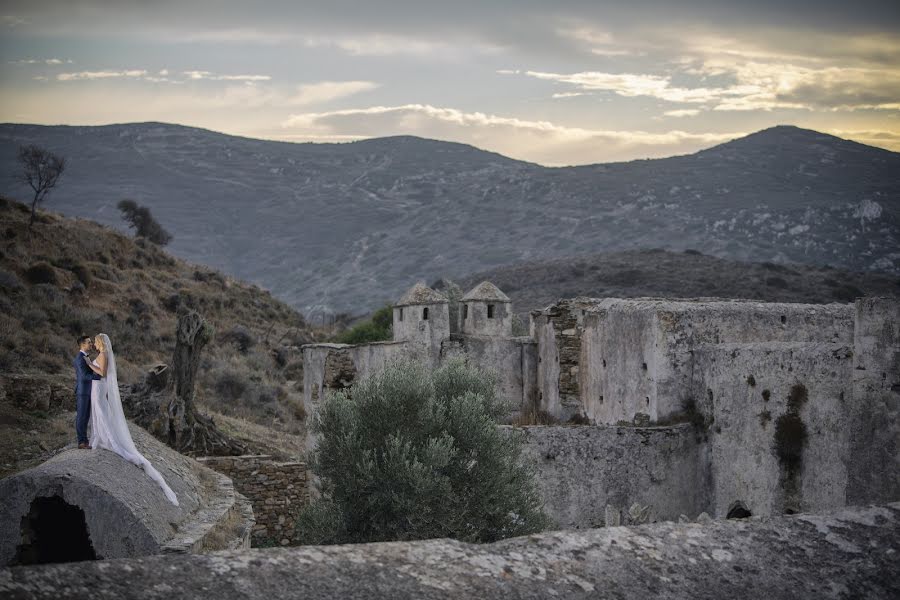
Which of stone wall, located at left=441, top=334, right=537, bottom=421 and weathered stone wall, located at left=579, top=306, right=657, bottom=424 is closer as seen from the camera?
weathered stone wall, located at left=579, top=306, right=657, bottom=424

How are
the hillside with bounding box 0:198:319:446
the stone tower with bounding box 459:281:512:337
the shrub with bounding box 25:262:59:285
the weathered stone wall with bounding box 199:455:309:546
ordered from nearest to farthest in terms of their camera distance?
the weathered stone wall with bounding box 199:455:309:546, the stone tower with bounding box 459:281:512:337, the hillside with bounding box 0:198:319:446, the shrub with bounding box 25:262:59:285

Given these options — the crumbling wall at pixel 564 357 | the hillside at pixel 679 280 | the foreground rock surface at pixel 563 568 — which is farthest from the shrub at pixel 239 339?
the foreground rock surface at pixel 563 568

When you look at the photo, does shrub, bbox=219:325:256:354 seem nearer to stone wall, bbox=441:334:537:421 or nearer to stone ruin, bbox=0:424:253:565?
stone wall, bbox=441:334:537:421

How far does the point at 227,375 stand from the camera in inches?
1332

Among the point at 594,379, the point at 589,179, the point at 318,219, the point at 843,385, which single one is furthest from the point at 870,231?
the point at 843,385

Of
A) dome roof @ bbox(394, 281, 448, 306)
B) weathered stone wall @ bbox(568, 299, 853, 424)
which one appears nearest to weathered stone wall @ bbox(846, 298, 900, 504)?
weathered stone wall @ bbox(568, 299, 853, 424)

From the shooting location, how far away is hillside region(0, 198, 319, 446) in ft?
102

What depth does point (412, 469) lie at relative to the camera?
42.4 feet

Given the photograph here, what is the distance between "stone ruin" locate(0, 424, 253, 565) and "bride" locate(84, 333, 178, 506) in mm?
224

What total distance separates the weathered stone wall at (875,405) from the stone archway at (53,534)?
9.75 metres

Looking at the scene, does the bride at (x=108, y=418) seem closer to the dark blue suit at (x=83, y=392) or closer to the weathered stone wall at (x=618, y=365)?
the dark blue suit at (x=83, y=392)

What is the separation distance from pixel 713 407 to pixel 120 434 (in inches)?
389

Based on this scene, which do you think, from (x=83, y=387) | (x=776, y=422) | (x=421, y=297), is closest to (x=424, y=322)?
(x=421, y=297)

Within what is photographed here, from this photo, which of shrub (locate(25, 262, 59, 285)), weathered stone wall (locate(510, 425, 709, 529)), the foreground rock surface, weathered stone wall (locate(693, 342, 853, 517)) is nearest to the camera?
the foreground rock surface
